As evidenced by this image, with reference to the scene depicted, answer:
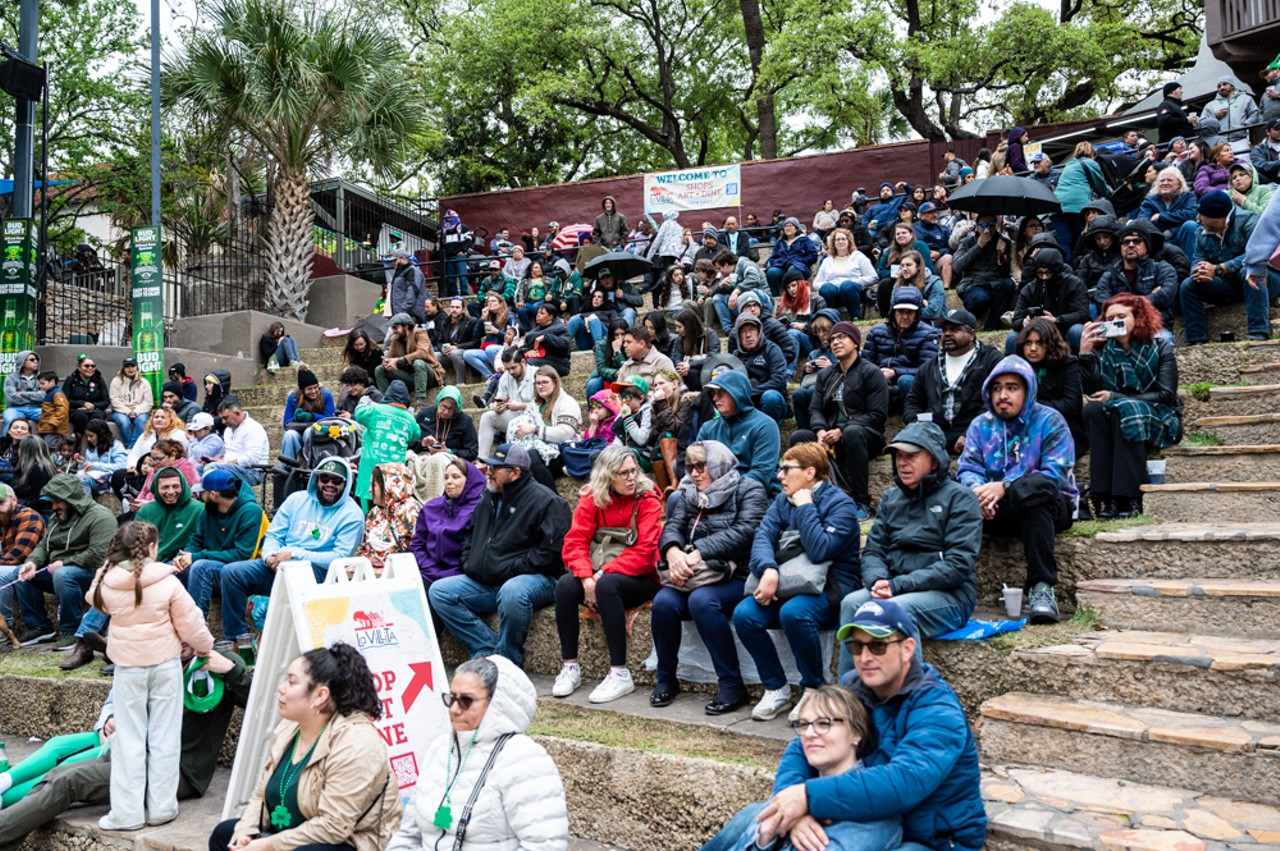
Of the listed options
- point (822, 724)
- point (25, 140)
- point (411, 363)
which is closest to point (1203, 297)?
point (822, 724)

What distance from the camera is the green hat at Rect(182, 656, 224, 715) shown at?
6406mm

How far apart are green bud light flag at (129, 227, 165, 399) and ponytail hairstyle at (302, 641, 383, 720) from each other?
9665 mm

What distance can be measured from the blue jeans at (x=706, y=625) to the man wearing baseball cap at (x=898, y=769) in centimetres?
168

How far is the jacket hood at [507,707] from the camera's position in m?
4.19

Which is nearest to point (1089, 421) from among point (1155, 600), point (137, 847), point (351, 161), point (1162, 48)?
point (1155, 600)

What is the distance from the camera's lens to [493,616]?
7023 mm

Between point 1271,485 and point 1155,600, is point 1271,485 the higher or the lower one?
the higher one

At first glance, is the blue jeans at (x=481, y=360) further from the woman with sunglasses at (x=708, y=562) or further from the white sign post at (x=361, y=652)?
the white sign post at (x=361, y=652)

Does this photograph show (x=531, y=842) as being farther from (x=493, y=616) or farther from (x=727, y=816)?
(x=493, y=616)

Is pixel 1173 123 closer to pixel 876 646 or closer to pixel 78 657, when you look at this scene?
pixel 876 646

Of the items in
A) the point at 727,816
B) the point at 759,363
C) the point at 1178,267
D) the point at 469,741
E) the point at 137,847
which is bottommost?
the point at 137,847

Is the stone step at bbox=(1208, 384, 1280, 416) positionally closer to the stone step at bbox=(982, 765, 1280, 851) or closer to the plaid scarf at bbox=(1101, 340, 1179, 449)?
the plaid scarf at bbox=(1101, 340, 1179, 449)

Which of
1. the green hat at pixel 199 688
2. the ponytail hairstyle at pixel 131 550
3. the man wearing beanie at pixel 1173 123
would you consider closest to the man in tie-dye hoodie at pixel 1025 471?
the green hat at pixel 199 688

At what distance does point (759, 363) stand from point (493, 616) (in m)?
3.24
